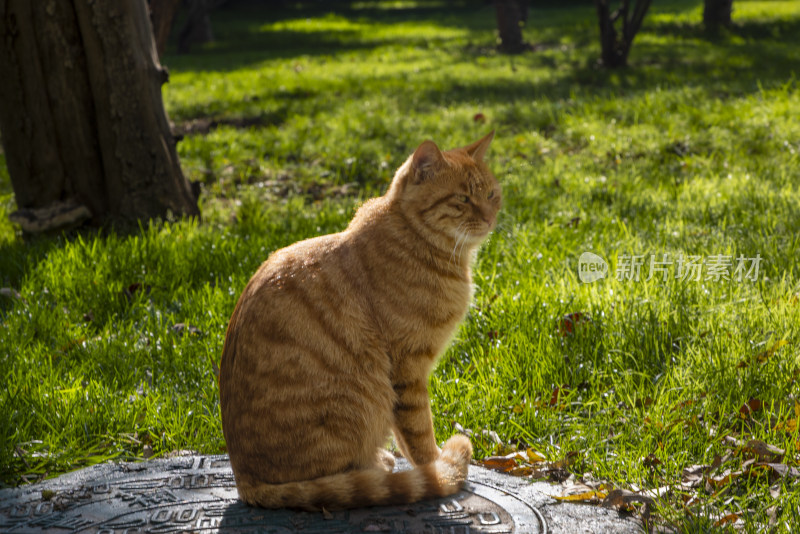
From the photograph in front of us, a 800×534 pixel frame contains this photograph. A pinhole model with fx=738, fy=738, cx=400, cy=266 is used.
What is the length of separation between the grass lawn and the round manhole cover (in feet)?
1.31

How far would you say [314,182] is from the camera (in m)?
7.31

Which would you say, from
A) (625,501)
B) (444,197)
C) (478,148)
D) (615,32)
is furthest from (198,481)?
(615,32)

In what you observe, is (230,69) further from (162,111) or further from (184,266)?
(184,266)

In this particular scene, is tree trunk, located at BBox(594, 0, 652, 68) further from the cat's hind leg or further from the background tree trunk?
the cat's hind leg

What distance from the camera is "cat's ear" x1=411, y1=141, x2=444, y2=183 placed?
304 centimetres

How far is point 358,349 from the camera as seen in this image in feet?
9.43

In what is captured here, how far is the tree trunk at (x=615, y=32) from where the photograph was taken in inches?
473

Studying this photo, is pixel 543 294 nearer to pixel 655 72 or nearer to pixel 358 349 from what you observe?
pixel 358 349

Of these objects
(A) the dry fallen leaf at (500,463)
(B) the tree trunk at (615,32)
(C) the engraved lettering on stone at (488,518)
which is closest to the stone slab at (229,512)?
(C) the engraved lettering on stone at (488,518)

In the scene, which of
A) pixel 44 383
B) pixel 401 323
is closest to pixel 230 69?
pixel 44 383

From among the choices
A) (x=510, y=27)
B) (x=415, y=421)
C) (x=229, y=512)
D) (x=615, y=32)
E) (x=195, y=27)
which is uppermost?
(x=195, y=27)

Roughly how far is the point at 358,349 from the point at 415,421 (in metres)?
0.40

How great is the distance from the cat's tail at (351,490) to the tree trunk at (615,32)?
10.9 meters

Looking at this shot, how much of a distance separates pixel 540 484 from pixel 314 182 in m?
4.82
